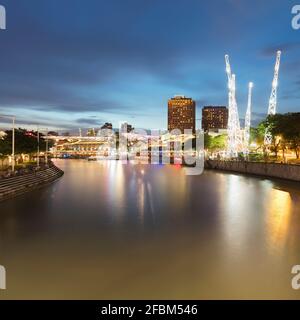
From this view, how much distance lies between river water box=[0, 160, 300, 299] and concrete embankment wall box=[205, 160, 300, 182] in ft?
63.0

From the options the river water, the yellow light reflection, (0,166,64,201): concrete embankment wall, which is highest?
(0,166,64,201): concrete embankment wall

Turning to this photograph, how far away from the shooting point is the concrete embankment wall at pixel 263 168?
127 ft

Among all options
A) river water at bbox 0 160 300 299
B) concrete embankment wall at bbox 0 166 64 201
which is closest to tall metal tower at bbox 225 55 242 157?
concrete embankment wall at bbox 0 166 64 201

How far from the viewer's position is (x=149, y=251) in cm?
1138

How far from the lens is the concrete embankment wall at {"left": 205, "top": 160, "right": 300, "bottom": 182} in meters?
38.8

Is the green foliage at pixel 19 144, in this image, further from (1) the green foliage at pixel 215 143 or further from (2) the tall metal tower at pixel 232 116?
(1) the green foliage at pixel 215 143

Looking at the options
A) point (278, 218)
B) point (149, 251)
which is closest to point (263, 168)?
point (278, 218)

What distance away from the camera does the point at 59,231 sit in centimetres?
1426

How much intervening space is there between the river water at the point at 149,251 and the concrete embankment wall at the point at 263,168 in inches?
756

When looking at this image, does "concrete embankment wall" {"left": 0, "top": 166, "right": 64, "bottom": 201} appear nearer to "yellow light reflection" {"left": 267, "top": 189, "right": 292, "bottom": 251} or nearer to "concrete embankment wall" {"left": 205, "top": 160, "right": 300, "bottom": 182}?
"yellow light reflection" {"left": 267, "top": 189, "right": 292, "bottom": 251}

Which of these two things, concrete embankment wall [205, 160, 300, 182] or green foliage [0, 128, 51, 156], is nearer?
concrete embankment wall [205, 160, 300, 182]

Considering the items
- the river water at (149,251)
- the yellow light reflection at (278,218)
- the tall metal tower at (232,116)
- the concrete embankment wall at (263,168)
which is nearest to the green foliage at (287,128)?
the concrete embankment wall at (263,168)

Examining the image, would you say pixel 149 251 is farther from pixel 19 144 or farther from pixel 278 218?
pixel 19 144

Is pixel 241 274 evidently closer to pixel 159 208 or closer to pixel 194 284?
pixel 194 284
